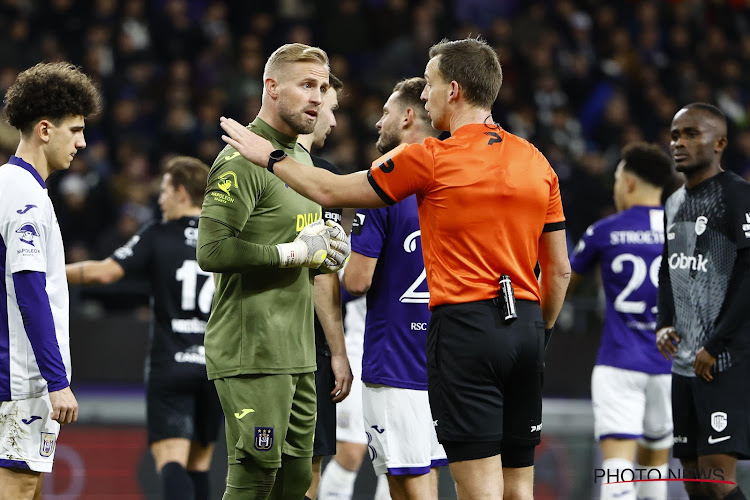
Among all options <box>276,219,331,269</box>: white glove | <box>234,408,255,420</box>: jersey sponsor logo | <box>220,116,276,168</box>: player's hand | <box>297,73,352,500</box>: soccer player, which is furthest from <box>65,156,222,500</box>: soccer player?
<box>220,116,276,168</box>: player's hand

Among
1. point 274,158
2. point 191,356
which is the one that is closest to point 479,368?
point 274,158

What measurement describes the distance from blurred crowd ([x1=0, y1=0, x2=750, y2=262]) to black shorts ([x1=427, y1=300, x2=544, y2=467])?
269 inches

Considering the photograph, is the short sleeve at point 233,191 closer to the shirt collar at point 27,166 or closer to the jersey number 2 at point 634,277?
the shirt collar at point 27,166

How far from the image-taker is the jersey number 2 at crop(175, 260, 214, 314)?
6.55 metres

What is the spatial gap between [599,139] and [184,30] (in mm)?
5855

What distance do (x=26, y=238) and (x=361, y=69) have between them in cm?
1045

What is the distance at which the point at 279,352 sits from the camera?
4406 mm

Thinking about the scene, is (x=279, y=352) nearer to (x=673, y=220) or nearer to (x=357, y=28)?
(x=673, y=220)

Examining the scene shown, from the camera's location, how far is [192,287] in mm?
6551

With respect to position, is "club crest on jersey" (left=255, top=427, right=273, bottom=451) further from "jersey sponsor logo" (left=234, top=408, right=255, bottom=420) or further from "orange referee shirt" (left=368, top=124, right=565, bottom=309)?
"orange referee shirt" (left=368, top=124, right=565, bottom=309)

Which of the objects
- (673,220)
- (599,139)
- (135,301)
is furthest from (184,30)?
(673,220)

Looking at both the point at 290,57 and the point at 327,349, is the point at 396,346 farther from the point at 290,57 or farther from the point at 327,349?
the point at 290,57

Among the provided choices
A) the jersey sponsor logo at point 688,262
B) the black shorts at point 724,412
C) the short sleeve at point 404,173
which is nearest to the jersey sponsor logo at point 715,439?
the black shorts at point 724,412

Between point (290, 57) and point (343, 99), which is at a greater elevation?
point (343, 99)
